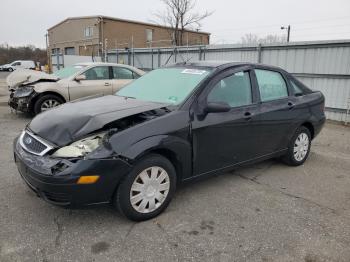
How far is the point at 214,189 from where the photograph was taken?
4.03 meters

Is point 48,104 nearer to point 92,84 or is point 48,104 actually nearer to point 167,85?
point 92,84

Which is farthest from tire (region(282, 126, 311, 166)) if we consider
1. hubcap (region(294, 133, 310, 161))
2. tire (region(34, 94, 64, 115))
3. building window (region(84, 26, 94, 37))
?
building window (region(84, 26, 94, 37))

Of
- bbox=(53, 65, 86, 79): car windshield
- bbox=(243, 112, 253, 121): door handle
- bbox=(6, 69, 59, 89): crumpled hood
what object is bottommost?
bbox=(243, 112, 253, 121): door handle

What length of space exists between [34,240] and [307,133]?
418 centimetres

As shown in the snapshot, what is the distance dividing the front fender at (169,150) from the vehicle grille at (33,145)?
0.74m

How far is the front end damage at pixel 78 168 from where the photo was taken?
2701 millimetres

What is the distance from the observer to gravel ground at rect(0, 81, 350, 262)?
8.84 ft

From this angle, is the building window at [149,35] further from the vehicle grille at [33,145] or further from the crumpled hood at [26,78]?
the vehicle grille at [33,145]

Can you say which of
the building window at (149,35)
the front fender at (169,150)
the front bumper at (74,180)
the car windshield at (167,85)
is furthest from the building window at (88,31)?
the front bumper at (74,180)

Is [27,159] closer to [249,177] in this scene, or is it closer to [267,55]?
[249,177]

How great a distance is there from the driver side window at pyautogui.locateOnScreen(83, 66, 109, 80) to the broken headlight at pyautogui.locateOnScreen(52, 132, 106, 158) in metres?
6.21

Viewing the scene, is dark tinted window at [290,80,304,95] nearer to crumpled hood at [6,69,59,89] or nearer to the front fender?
the front fender

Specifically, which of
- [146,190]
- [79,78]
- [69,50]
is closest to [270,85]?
[146,190]

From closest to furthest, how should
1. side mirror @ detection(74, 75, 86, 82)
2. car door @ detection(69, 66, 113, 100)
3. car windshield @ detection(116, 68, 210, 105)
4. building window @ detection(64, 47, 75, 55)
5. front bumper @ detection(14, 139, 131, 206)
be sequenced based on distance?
front bumper @ detection(14, 139, 131, 206) → car windshield @ detection(116, 68, 210, 105) → side mirror @ detection(74, 75, 86, 82) → car door @ detection(69, 66, 113, 100) → building window @ detection(64, 47, 75, 55)
